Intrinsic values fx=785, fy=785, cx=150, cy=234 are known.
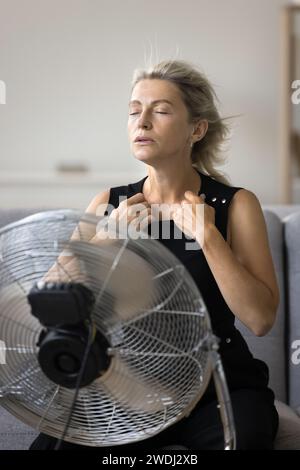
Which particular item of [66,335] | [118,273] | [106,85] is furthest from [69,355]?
[106,85]

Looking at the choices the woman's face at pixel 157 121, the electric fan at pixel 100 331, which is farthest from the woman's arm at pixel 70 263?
the woman's face at pixel 157 121

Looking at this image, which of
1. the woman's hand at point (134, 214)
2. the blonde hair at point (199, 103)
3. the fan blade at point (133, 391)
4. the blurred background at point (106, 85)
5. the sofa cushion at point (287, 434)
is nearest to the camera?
the fan blade at point (133, 391)

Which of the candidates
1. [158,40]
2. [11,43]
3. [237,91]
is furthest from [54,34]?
[237,91]

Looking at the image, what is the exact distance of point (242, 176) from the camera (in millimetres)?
3570

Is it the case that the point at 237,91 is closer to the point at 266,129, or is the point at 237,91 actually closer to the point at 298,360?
the point at 266,129

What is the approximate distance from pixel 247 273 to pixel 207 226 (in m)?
0.13

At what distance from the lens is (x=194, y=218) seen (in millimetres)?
1374

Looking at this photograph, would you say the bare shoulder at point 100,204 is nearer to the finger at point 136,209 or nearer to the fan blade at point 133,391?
the finger at point 136,209

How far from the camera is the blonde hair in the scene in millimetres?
1641

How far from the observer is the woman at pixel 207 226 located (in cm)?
140

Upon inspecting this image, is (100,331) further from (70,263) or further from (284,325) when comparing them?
(284,325)

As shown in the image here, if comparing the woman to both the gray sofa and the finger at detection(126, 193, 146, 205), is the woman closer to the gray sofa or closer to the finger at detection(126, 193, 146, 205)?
the finger at detection(126, 193, 146, 205)
